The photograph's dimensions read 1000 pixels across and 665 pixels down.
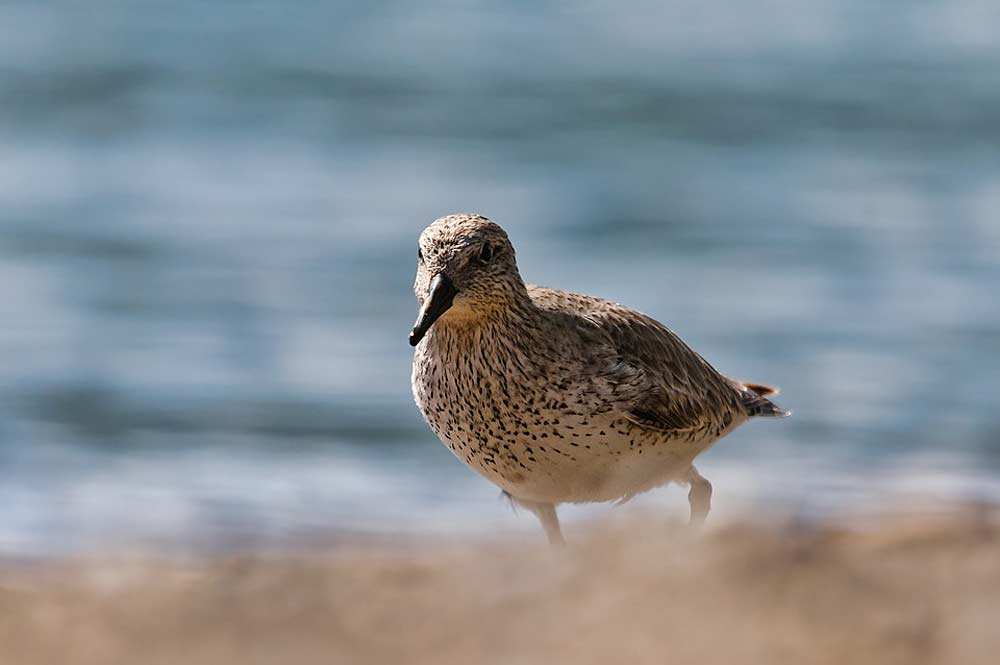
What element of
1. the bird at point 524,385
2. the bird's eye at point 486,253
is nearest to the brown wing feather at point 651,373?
the bird at point 524,385

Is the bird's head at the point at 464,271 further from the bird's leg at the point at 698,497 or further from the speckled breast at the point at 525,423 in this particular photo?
the bird's leg at the point at 698,497

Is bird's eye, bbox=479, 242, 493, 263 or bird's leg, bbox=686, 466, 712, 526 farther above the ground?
bird's eye, bbox=479, 242, 493, 263

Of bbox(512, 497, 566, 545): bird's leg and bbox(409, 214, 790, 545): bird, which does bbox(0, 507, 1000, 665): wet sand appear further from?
bbox(409, 214, 790, 545): bird

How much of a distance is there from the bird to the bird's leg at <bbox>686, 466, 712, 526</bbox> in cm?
47

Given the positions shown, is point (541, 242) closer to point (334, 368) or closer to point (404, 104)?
point (334, 368)

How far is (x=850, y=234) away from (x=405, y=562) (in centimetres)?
779

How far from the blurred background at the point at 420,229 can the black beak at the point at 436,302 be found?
272 cm

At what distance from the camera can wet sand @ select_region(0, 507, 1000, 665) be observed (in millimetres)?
4715

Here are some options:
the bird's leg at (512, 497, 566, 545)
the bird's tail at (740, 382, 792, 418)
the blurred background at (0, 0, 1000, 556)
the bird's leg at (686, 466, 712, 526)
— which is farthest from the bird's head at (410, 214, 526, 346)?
the blurred background at (0, 0, 1000, 556)

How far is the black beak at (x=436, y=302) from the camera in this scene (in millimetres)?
5816

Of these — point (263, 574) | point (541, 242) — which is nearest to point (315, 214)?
point (541, 242)

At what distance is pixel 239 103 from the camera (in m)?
19.5

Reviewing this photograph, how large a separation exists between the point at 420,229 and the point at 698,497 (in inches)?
322

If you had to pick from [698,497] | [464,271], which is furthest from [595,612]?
[698,497]
